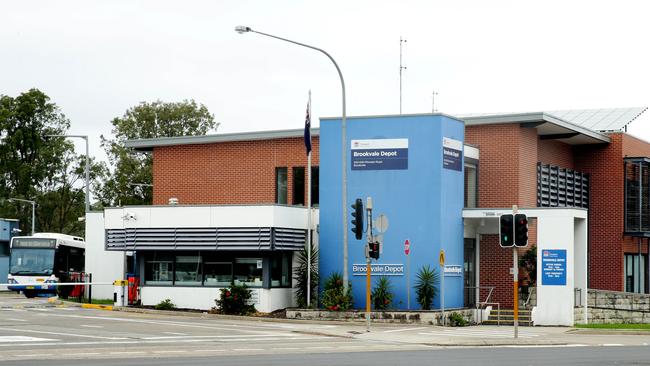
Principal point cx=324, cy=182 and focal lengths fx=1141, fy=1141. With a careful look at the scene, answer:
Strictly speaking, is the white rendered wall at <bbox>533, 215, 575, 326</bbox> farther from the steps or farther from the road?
the road

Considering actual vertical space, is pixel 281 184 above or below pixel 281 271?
above

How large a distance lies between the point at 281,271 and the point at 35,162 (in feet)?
178

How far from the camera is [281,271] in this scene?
41.2m

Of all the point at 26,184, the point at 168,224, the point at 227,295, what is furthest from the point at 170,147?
the point at 26,184

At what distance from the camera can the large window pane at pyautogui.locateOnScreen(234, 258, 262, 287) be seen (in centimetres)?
4075

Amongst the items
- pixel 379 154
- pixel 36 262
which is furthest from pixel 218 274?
pixel 36 262

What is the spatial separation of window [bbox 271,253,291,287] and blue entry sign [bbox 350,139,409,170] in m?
4.15

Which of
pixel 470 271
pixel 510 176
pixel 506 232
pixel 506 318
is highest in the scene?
pixel 510 176

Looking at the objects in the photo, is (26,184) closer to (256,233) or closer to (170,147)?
(170,147)

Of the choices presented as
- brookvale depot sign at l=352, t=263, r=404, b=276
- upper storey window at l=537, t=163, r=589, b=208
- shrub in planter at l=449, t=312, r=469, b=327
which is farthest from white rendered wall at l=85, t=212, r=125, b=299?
upper storey window at l=537, t=163, r=589, b=208

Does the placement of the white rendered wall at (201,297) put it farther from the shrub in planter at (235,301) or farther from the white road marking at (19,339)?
the white road marking at (19,339)

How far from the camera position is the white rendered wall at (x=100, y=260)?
50.2 meters

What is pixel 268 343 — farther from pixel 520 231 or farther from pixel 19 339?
pixel 520 231

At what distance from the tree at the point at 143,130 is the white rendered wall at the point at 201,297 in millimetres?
36027
